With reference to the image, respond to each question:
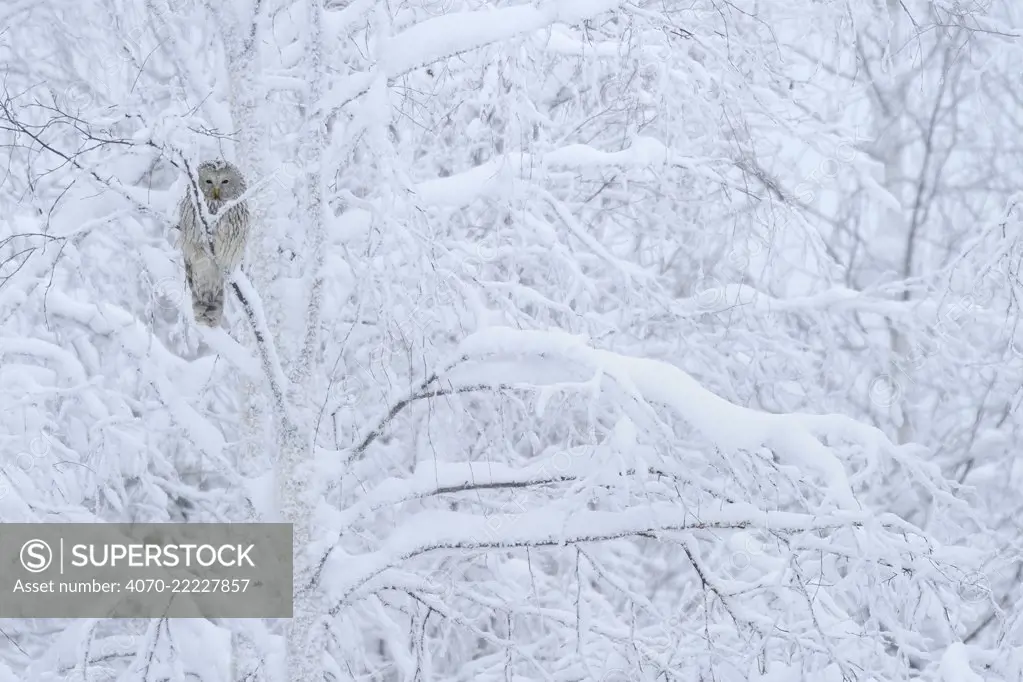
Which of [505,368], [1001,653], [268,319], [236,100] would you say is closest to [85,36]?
→ [236,100]

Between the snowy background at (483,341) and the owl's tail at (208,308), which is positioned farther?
the owl's tail at (208,308)

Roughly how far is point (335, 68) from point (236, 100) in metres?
0.39

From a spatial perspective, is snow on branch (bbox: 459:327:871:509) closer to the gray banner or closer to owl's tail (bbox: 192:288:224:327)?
owl's tail (bbox: 192:288:224:327)

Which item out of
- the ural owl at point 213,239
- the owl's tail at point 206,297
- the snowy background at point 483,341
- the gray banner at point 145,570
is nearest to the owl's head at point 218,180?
the ural owl at point 213,239

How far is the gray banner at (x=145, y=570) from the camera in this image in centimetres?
413

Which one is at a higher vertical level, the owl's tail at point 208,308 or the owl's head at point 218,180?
the owl's head at point 218,180

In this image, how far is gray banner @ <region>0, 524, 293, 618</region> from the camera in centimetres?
413

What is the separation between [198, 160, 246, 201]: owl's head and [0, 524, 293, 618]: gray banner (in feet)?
3.82

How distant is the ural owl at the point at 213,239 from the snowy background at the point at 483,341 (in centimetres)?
9

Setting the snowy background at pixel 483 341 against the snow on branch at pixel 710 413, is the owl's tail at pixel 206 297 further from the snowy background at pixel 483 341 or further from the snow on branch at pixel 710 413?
the snow on branch at pixel 710 413

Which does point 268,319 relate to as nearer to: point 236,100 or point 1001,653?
point 236,100

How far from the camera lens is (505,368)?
3678 millimetres

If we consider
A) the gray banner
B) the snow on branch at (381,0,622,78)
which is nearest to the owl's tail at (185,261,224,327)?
the gray banner

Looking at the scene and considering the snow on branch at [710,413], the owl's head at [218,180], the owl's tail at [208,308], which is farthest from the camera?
the owl's tail at [208,308]
